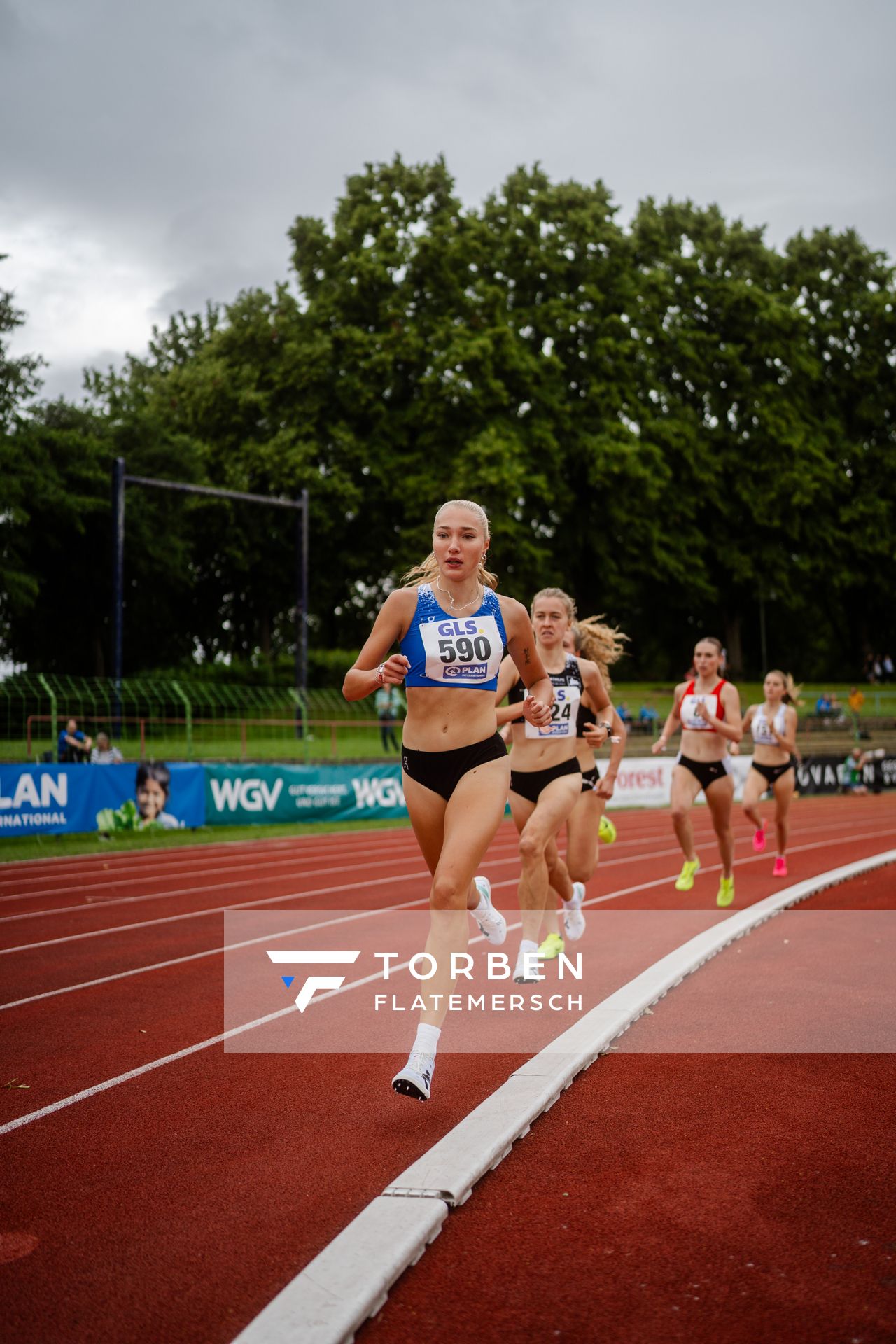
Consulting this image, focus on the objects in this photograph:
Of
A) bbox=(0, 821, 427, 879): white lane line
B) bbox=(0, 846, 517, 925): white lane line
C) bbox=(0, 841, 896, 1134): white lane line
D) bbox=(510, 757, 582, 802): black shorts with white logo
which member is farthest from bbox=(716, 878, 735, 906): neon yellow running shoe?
bbox=(0, 821, 427, 879): white lane line

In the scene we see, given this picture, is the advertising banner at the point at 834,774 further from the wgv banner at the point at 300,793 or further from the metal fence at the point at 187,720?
the wgv banner at the point at 300,793

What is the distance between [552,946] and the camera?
7555 millimetres

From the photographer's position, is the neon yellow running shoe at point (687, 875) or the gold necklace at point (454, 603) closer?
the gold necklace at point (454, 603)

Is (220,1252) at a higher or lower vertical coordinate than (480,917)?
lower

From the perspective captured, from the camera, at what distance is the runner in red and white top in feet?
34.3

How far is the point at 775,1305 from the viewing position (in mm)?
2975

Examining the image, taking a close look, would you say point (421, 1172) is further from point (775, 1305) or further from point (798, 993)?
point (798, 993)

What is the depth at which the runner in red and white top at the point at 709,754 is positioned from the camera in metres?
10.5

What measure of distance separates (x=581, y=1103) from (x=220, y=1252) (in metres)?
1.77

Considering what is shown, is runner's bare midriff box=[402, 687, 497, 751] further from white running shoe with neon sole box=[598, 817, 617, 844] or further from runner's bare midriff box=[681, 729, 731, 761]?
runner's bare midriff box=[681, 729, 731, 761]

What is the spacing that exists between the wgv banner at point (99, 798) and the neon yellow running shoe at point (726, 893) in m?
10.8

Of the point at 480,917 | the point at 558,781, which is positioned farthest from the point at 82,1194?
the point at 558,781

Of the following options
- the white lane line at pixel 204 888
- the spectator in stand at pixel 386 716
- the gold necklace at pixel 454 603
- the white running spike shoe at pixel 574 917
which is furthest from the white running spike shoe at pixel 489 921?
the spectator in stand at pixel 386 716

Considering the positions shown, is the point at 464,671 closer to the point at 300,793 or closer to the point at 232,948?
the point at 232,948
